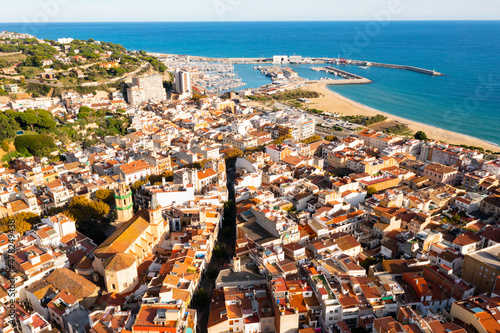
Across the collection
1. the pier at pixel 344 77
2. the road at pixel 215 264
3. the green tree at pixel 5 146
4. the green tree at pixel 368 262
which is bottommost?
the road at pixel 215 264

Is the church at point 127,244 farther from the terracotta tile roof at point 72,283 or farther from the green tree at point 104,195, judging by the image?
the green tree at point 104,195

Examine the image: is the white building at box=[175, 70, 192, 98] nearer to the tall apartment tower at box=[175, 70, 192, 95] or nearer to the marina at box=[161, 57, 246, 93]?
the tall apartment tower at box=[175, 70, 192, 95]

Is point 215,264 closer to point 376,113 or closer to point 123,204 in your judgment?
point 123,204

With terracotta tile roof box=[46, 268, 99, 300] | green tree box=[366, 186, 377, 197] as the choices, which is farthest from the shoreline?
terracotta tile roof box=[46, 268, 99, 300]

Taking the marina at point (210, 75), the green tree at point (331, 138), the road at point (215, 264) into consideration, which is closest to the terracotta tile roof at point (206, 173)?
the road at point (215, 264)

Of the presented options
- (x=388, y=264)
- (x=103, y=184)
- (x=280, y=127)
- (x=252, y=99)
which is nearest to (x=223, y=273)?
(x=388, y=264)

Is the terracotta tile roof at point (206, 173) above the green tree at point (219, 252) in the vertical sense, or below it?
above

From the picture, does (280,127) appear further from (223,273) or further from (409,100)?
(409,100)
